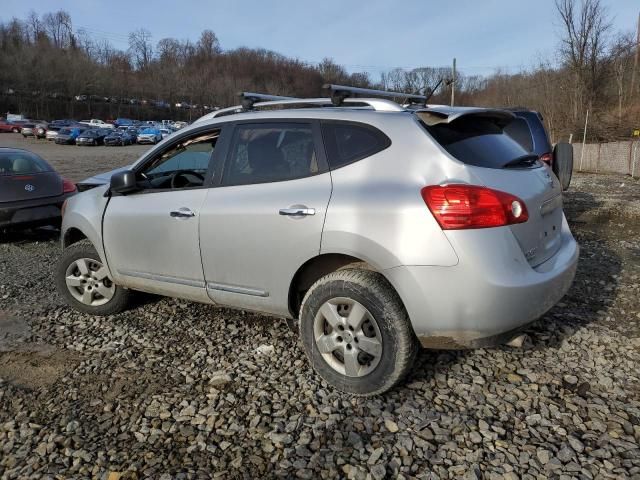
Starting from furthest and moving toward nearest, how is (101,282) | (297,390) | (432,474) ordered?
A: (101,282) → (297,390) → (432,474)

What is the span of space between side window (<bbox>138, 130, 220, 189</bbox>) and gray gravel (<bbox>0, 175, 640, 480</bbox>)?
1.16 metres

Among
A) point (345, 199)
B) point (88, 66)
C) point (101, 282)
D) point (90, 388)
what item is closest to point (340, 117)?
point (345, 199)

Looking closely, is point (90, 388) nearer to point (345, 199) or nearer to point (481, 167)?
point (345, 199)

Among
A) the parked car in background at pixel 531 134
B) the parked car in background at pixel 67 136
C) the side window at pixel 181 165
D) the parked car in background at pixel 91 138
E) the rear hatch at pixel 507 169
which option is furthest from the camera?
the parked car in background at pixel 67 136

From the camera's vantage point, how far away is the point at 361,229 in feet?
9.64

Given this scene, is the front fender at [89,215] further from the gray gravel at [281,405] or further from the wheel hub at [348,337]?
the wheel hub at [348,337]

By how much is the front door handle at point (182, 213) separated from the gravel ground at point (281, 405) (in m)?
0.98

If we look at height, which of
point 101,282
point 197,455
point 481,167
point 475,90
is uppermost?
point 475,90

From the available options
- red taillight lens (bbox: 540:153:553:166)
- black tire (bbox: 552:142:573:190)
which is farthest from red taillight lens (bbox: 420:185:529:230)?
red taillight lens (bbox: 540:153:553:166)

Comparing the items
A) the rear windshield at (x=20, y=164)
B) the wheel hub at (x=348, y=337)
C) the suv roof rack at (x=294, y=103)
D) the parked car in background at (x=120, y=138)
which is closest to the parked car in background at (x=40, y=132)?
the parked car in background at (x=120, y=138)

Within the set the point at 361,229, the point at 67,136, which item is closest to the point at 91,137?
the point at 67,136

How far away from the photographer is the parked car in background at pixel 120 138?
45.5 metres

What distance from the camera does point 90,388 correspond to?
3303 mm

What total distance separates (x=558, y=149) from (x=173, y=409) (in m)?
4.32
